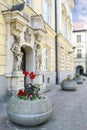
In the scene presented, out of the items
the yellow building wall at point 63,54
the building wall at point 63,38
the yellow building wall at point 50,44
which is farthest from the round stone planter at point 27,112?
the yellow building wall at point 63,54

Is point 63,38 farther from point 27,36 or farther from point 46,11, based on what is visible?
point 27,36

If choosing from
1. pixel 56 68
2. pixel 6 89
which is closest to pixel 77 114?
pixel 6 89

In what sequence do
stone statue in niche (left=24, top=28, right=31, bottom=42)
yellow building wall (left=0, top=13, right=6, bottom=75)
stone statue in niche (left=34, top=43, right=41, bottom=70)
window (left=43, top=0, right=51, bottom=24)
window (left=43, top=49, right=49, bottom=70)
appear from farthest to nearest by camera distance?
window (left=43, top=49, right=49, bottom=70) → window (left=43, top=0, right=51, bottom=24) → stone statue in niche (left=34, top=43, right=41, bottom=70) → stone statue in niche (left=24, top=28, right=31, bottom=42) → yellow building wall (left=0, top=13, right=6, bottom=75)

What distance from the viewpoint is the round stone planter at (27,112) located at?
4488mm

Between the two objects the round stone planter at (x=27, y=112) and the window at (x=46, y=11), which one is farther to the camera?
the window at (x=46, y=11)

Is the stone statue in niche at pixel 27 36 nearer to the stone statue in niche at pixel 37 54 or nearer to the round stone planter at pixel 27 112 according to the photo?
the stone statue in niche at pixel 37 54

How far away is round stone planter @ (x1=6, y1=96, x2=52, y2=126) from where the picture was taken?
14.7 feet

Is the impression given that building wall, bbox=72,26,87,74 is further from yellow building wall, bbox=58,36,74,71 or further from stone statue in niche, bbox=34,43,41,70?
stone statue in niche, bbox=34,43,41,70

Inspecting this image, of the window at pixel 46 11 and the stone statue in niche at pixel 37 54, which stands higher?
the window at pixel 46 11

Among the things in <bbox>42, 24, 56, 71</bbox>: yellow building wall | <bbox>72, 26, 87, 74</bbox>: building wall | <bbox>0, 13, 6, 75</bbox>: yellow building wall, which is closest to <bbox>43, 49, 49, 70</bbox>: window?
<bbox>42, 24, 56, 71</bbox>: yellow building wall

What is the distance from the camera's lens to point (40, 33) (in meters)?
10.5

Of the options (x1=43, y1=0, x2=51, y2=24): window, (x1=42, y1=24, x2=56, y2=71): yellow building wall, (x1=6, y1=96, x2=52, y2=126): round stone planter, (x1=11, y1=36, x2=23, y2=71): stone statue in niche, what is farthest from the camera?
(x1=42, y1=24, x2=56, y2=71): yellow building wall

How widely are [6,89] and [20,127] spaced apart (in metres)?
3.36

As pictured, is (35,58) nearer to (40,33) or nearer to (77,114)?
(40,33)
